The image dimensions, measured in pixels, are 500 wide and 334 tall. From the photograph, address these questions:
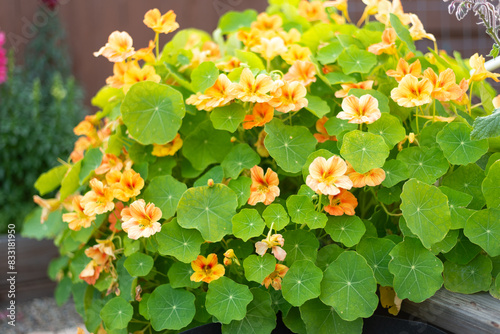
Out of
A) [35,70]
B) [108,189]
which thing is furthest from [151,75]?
[35,70]

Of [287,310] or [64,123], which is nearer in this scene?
[287,310]

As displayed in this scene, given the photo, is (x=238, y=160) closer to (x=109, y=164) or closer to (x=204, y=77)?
(x=204, y=77)

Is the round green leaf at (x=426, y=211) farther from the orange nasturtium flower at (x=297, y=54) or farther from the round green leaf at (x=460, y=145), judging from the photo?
the orange nasturtium flower at (x=297, y=54)

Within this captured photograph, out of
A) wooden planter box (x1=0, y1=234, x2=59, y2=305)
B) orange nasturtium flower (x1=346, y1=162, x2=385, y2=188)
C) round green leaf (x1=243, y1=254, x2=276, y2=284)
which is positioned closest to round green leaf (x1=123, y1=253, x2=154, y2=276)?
round green leaf (x1=243, y1=254, x2=276, y2=284)

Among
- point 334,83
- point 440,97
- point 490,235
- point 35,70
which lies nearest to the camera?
point 490,235

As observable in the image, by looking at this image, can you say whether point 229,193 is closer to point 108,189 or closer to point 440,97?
point 108,189

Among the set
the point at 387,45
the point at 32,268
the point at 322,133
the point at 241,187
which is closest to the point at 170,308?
the point at 241,187

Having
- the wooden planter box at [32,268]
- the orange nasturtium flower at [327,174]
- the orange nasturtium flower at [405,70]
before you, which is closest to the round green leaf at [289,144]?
the orange nasturtium flower at [327,174]
